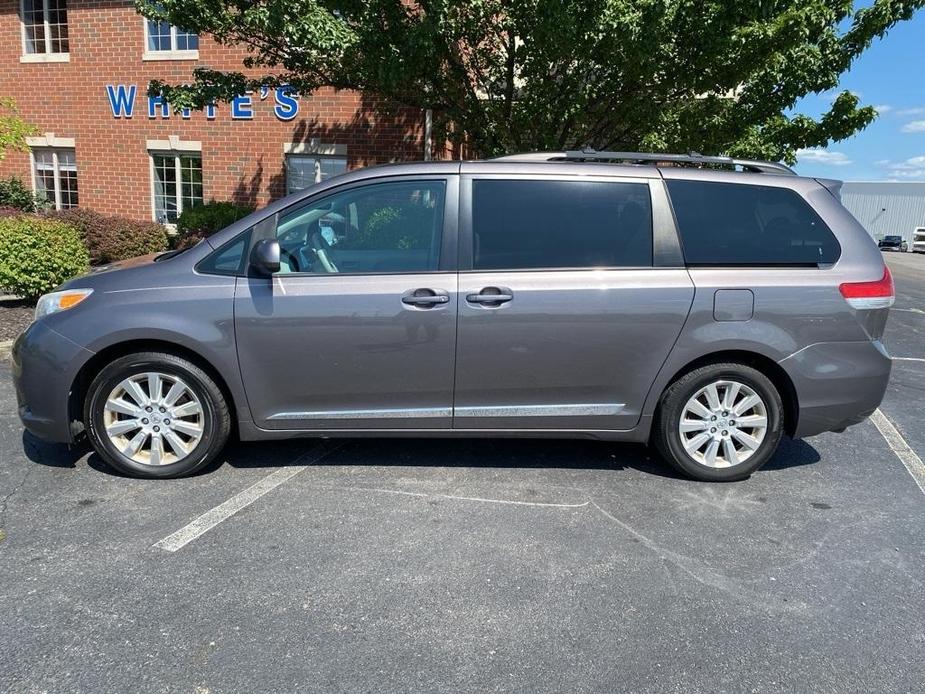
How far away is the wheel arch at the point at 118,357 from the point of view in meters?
3.84

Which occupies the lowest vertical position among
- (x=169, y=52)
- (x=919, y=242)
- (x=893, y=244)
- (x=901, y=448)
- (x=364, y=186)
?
(x=893, y=244)

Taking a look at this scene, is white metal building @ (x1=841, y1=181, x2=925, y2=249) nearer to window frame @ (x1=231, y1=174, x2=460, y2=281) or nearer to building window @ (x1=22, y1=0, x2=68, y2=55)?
building window @ (x1=22, y1=0, x2=68, y2=55)

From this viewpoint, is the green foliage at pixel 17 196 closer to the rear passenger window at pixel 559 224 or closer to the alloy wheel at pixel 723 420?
the rear passenger window at pixel 559 224

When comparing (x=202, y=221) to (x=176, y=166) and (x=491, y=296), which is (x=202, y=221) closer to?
(x=176, y=166)

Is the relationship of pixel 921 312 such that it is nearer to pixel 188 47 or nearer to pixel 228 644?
pixel 228 644

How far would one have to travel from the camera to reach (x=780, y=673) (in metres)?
2.48

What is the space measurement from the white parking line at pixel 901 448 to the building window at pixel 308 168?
1036 cm

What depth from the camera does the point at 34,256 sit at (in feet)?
26.2

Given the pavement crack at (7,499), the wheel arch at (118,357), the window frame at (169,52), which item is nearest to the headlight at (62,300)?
the wheel arch at (118,357)

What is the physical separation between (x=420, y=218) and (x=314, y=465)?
165 cm

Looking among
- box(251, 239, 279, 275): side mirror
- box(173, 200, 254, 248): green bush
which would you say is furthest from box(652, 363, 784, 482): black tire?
box(173, 200, 254, 248): green bush

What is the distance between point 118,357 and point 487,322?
82.4 inches

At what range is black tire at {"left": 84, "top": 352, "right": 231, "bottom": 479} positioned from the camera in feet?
12.6

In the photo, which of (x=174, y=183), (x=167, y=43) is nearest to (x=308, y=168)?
(x=174, y=183)
